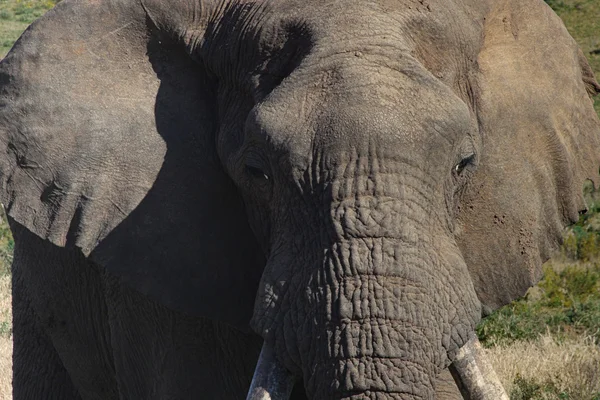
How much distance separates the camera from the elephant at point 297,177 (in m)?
3.11

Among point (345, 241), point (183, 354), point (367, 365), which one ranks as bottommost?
point (183, 354)

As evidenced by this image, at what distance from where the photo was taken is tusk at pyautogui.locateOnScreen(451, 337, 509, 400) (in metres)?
3.43

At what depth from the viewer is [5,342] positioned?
7.93 metres

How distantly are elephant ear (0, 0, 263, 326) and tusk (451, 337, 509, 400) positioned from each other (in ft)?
2.43

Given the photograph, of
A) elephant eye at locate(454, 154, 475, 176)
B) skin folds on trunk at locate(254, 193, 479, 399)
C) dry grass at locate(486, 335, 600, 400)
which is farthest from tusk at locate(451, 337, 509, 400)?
dry grass at locate(486, 335, 600, 400)

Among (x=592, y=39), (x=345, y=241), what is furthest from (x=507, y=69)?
(x=592, y=39)

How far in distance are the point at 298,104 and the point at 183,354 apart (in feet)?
3.68

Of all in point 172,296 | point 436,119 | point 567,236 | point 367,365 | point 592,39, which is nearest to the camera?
point 367,365

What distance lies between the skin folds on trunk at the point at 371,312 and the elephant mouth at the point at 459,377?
0.19ft

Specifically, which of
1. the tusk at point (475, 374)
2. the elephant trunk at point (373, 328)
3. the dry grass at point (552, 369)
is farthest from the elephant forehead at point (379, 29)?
the dry grass at point (552, 369)

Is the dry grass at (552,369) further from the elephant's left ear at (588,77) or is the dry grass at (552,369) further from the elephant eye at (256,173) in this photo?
the elephant eye at (256,173)

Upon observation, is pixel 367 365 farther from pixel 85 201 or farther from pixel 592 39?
pixel 592 39

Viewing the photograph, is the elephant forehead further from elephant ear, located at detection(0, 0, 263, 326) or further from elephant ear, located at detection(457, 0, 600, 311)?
elephant ear, located at detection(0, 0, 263, 326)

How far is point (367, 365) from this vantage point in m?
3.01
